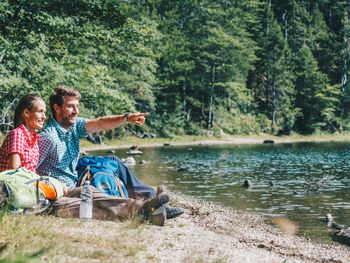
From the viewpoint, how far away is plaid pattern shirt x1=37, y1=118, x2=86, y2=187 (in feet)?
24.2

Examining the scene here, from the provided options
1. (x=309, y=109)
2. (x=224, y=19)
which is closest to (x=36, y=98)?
(x=224, y=19)

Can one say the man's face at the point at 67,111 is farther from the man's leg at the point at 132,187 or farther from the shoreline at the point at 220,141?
the shoreline at the point at 220,141

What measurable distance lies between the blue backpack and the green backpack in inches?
48.2

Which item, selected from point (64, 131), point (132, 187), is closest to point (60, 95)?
point (64, 131)

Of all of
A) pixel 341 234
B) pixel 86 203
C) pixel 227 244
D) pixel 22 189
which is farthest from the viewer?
pixel 341 234

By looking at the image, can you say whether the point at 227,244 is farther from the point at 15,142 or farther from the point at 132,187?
the point at 15,142

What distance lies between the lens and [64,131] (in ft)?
24.6

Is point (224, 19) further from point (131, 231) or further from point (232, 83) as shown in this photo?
point (131, 231)

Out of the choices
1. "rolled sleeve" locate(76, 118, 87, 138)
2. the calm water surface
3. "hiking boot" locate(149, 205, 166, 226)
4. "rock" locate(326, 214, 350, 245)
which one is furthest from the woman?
"rock" locate(326, 214, 350, 245)

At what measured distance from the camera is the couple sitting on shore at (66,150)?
7.02 m

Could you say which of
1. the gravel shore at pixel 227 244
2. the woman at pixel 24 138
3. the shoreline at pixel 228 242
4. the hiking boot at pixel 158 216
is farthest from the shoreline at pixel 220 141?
the woman at pixel 24 138

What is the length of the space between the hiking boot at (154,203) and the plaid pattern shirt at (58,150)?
1245 mm

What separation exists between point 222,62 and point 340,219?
51744 millimetres

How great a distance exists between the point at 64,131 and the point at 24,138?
766 mm
